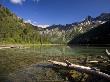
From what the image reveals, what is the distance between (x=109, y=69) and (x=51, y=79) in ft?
21.8

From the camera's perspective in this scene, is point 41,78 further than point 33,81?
Yes

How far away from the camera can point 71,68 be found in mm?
30359

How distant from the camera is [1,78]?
85.8 feet

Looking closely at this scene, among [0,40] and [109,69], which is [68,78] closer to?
[109,69]

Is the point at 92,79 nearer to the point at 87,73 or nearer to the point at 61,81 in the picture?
the point at 87,73

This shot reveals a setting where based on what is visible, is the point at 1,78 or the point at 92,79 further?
the point at 1,78

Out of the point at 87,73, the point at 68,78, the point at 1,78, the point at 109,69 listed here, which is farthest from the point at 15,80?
the point at 109,69

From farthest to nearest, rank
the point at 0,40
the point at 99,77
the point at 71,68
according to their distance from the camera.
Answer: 1. the point at 0,40
2. the point at 71,68
3. the point at 99,77

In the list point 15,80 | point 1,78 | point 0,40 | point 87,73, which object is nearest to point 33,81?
point 15,80

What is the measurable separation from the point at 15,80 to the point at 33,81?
215 cm

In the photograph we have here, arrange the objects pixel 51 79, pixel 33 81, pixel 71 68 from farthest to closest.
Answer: pixel 71 68 → pixel 51 79 → pixel 33 81

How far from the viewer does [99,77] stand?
890 inches

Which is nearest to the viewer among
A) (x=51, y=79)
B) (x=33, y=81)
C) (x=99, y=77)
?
(x=99, y=77)

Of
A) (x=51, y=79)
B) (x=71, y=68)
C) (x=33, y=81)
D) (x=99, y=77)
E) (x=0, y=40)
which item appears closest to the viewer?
(x=99, y=77)
